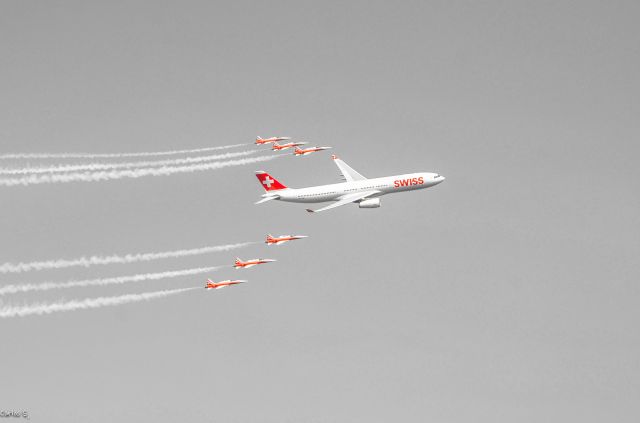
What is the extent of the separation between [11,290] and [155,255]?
2810cm

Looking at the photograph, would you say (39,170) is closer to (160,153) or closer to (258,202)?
(160,153)

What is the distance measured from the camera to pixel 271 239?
195000 mm

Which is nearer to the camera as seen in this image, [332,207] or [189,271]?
[189,271]

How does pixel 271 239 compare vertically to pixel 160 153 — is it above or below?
below

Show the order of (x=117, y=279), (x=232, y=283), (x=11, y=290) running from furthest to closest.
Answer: (x=232, y=283) → (x=117, y=279) → (x=11, y=290)

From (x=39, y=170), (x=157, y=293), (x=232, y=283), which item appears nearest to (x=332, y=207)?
(x=232, y=283)

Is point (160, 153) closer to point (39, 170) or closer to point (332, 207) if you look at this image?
point (39, 170)

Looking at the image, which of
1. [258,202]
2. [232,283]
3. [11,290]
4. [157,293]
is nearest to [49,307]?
[11,290]

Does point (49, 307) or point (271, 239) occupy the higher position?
point (271, 239)

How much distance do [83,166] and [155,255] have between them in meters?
21.6

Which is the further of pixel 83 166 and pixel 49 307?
pixel 83 166

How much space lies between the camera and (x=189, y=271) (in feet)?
607

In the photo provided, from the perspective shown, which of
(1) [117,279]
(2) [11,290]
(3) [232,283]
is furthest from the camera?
(3) [232,283]

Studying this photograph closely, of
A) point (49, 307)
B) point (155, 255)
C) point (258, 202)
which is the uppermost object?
point (258, 202)
